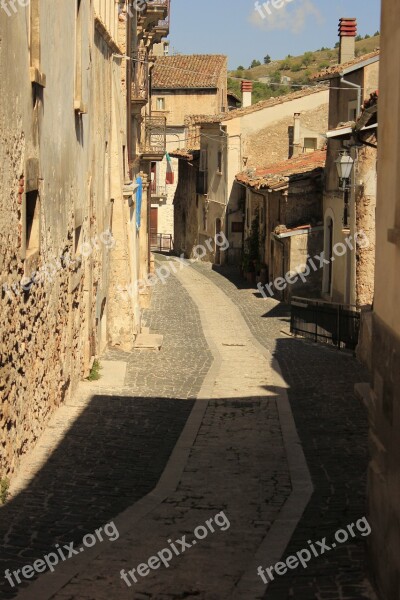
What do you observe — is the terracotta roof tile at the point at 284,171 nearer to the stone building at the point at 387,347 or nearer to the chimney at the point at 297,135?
the chimney at the point at 297,135

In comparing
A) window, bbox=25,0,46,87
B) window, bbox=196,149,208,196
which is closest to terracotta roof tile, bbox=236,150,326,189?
window, bbox=196,149,208,196

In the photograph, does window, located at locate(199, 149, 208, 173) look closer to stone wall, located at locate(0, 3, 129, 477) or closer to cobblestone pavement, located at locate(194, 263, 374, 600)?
cobblestone pavement, located at locate(194, 263, 374, 600)

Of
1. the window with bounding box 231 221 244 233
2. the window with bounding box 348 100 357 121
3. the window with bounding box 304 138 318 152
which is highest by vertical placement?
the window with bounding box 348 100 357 121

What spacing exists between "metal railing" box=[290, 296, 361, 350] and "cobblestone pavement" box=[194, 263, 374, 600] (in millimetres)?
377

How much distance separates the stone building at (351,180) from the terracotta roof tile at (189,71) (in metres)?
31.7

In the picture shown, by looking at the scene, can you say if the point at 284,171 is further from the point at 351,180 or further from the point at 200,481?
the point at 200,481

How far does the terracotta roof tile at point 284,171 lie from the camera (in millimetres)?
30719

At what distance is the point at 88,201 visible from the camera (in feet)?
56.7

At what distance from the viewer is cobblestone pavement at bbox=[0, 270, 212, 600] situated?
8986 mm

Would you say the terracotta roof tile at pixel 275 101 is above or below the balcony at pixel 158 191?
above

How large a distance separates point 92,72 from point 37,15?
6.64 metres

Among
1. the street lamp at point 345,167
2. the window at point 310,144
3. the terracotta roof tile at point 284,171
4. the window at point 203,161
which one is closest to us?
the street lamp at point 345,167

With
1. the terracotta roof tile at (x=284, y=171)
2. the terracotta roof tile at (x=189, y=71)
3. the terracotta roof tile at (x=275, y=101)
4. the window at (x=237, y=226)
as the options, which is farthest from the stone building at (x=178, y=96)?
the terracotta roof tile at (x=284, y=171)

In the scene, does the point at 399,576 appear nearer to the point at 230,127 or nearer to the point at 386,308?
the point at 386,308
